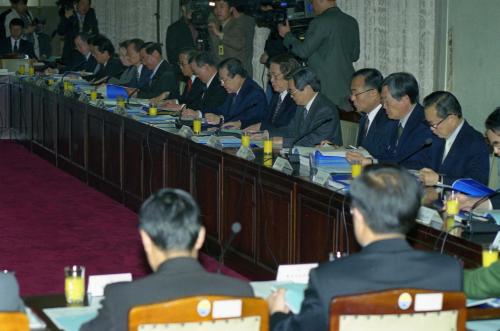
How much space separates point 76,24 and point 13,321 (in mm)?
12323

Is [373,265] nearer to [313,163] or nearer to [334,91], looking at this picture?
[313,163]

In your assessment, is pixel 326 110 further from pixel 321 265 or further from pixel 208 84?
pixel 321 265

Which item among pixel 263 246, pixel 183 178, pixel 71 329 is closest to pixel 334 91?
pixel 183 178

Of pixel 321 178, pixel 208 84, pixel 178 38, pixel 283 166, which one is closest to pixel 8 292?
pixel 321 178

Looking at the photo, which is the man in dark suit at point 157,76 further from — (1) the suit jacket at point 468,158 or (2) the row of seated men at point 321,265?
(2) the row of seated men at point 321,265

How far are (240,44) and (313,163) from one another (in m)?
4.60

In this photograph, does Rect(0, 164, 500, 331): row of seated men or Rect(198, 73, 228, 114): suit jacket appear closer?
Rect(0, 164, 500, 331): row of seated men

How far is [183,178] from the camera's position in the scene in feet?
23.3

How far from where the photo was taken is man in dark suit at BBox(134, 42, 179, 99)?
9898 millimetres

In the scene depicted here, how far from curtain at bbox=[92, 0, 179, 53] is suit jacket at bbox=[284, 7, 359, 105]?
18.2 feet

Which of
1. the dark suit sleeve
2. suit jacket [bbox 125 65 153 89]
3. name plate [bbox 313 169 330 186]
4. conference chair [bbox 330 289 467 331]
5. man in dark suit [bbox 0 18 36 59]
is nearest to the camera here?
conference chair [bbox 330 289 467 331]

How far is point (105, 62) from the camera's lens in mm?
11969

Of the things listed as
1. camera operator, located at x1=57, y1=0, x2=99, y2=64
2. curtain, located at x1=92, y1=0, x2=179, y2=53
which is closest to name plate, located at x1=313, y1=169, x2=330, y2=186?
curtain, located at x1=92, y1=0, x2=179, y2=53

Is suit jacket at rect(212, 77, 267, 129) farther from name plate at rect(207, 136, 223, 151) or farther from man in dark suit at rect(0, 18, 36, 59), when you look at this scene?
man in dark suit at rect(0, 18, 36, 59)
